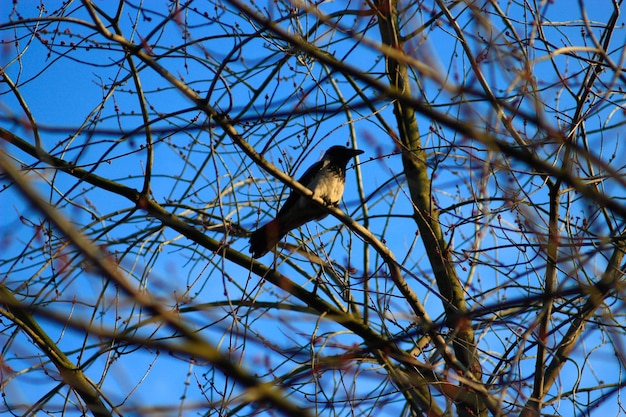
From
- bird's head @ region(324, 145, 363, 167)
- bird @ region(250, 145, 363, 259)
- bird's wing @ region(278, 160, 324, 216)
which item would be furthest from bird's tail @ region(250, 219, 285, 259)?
bird's head @ region(324, 145, 363, 167)

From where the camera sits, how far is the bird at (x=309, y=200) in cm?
485

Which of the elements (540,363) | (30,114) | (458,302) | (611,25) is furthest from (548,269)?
(30,114)

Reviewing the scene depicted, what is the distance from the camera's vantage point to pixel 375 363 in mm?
4855

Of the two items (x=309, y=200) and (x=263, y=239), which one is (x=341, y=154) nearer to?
(x=263, y=239)

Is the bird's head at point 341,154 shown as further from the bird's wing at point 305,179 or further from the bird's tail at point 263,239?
the bird's tail at point 263,239

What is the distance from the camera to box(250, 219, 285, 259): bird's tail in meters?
4.80

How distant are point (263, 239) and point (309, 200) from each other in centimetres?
62

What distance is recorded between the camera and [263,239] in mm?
4855

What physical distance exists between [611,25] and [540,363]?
1972mm

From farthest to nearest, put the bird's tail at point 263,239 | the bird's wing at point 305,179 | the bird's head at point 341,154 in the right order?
the bird's head at point 341,154 → the bird's wing at point 305,179 → the bird's tail at point 263,239

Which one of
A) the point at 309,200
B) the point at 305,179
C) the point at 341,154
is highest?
the point at 341,154

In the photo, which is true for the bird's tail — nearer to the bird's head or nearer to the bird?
the bird

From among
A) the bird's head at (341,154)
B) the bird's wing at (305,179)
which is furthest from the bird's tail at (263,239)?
the bird's head at (341,154)

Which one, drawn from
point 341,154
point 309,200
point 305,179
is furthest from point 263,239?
point 341,154
